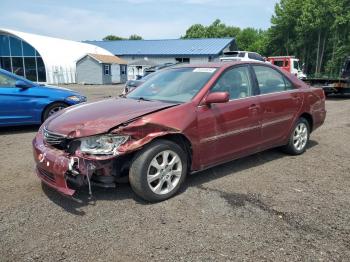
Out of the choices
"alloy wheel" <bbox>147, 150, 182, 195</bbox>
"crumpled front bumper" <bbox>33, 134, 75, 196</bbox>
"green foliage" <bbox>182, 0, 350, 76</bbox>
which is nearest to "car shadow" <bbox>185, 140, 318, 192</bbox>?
"alloy wheel" <bbox>147, 150, 182, 195</bbox>

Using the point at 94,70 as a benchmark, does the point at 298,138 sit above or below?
below

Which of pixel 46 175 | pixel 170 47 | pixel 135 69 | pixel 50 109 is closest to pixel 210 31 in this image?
pixel 170 47

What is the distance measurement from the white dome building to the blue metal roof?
16.7 m

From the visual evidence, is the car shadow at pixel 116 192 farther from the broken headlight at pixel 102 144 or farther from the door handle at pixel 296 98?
the door handle at pixel 296 98

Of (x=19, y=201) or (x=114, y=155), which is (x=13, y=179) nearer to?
(x=19, y=201)

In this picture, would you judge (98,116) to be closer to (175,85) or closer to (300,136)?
(175,85)

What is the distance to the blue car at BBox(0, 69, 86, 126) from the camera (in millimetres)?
7773

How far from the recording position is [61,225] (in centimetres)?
346

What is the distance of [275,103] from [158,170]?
237 cm

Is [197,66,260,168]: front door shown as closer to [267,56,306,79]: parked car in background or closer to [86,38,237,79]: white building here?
[267,56,306,79]: parked car in background

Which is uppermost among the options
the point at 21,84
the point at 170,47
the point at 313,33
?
the point at 313,33

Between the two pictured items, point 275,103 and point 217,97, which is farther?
point 275,103

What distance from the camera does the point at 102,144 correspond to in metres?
3.67

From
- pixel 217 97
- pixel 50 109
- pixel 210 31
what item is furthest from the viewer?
pixel 210 31
